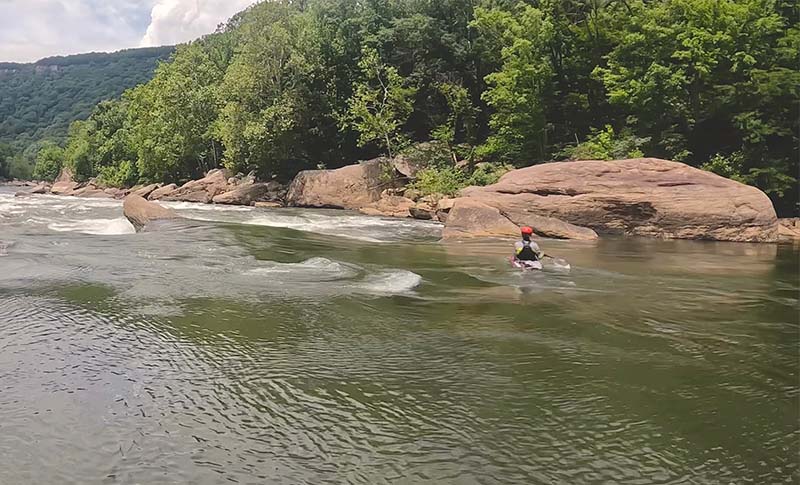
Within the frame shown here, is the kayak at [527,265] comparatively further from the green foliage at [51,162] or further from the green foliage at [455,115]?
the green foliage at [51,162]

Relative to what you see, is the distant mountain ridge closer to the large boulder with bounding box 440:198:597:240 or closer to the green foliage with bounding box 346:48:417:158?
the green foliage with bounding box 346:48:417:158

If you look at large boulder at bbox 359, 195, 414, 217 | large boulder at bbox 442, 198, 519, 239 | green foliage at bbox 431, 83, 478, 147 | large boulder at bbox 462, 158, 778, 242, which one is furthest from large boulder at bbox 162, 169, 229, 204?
large boulder at bbox 442, 198, 519, 239

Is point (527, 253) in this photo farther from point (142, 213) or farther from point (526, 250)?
point (142, 213)

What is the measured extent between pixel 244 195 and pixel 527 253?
92.3ft

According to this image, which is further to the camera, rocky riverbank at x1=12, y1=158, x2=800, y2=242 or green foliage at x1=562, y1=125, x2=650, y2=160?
green foliage at x1=562, y1=125, x2=650, y2=160

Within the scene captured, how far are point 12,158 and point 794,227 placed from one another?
143 m

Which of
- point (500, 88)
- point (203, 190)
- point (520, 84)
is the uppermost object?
point (520, 84)

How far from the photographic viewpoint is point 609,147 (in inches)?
1158

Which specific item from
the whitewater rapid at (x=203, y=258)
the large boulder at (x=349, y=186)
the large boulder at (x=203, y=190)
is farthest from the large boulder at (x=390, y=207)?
the large boulder at (x=203, y=190)

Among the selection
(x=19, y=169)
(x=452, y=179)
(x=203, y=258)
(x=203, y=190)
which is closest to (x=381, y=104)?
(x=452, y=179)

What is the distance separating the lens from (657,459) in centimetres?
508

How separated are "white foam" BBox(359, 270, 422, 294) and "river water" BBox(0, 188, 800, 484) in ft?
0.31

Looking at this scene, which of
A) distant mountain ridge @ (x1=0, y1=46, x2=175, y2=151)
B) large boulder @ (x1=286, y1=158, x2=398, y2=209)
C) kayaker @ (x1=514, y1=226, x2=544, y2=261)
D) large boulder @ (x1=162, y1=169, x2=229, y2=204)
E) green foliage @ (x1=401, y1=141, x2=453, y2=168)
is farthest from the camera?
distant mountain ridge @ (x1=0, y1=46, x2=175, y2=151)

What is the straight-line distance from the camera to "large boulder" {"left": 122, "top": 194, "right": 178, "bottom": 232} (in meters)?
22.0
